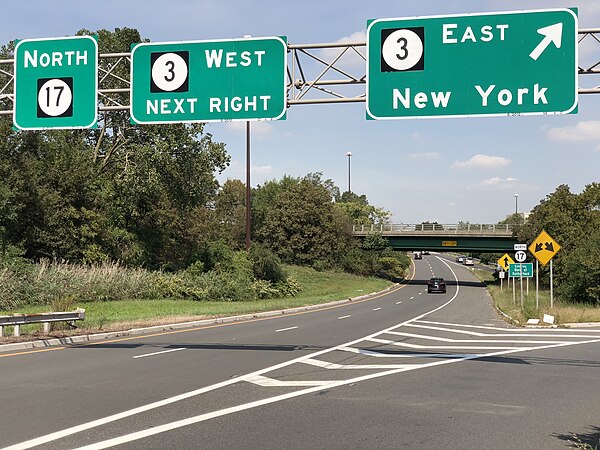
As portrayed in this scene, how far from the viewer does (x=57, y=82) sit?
14641mm

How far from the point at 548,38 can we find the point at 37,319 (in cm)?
1412

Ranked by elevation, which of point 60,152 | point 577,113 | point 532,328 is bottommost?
point 532,328

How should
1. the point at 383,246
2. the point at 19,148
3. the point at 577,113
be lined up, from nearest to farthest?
the point at 577,113, the point at 19,148, the point at 383,246

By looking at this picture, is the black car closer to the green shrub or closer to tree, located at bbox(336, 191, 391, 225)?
the green shrub

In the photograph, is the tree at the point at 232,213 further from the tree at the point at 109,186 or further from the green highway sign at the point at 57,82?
the green highway sign at the point at 57,82

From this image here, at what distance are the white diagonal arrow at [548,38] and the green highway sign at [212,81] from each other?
5159mm

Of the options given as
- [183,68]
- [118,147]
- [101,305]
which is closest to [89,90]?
[183,68]

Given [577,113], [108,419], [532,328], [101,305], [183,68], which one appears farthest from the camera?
[101,305]

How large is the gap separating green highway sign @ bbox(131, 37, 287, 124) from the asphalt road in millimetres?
5435

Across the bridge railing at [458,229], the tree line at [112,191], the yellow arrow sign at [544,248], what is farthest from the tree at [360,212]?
the yellow arrow sign at [544,248]

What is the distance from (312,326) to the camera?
23016 millimetres

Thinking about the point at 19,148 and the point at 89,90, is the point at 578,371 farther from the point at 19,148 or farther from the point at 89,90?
the point at 19,148

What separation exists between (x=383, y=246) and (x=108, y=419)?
234ft

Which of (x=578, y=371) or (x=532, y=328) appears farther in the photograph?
(x=532, y=328)
